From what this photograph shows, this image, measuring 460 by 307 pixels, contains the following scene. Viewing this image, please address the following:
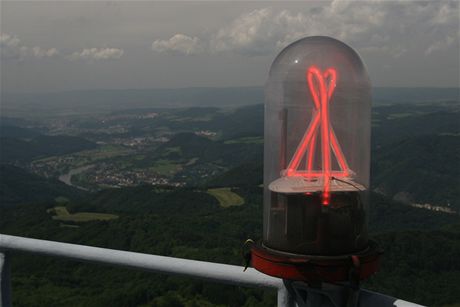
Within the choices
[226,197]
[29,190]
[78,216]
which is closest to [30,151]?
[29,190]

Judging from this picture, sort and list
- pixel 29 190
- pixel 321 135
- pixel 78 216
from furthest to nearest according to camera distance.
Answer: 1. pixel 29 190
2. pixel 78 216
3. pixel 321 135

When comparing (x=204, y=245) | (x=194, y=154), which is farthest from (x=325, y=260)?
(x=194, y=154)

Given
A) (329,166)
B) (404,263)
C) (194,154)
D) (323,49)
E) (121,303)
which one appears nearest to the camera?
(329,166)

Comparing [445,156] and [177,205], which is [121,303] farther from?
[445,156]

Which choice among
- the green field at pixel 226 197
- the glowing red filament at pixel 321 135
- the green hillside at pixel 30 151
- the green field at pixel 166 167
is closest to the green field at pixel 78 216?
the green field at pixel 226 197

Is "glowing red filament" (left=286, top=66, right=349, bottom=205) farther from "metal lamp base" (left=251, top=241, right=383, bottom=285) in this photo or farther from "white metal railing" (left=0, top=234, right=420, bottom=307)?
"white metal railing" (left=0, top=234, right=420, bottom=307)

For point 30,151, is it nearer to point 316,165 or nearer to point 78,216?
point 78,216

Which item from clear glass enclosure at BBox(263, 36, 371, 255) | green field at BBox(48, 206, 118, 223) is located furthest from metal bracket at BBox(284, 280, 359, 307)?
green field at BBox(48, 206, 118, 223)
